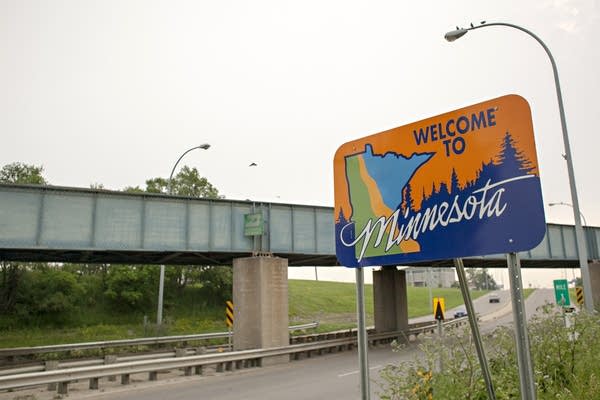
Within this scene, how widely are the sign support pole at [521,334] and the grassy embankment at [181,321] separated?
32508mm

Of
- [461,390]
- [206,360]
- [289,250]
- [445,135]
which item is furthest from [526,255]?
[445,135]

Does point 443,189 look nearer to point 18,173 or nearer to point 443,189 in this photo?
point 443,189

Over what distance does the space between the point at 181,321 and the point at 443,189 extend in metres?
41.8

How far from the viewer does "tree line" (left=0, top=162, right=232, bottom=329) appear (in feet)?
122

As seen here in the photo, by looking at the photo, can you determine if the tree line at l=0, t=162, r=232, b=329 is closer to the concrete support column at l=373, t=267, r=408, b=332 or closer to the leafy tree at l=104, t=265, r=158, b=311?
the leafy tree at l=104, t=265, r=158, b=311

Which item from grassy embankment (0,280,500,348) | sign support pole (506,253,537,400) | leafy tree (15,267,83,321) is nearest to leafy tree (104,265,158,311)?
grassy embankment (0,280,500,348)

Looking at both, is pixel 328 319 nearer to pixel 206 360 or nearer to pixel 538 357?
pixel 206 360

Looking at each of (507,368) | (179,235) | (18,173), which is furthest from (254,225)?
(18,173)

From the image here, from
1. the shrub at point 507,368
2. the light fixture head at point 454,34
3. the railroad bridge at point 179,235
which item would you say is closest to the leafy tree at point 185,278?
the railroad bridge at point 179,235

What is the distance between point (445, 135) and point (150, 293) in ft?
144

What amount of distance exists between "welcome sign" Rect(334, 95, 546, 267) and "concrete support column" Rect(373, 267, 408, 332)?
30723 millimetres

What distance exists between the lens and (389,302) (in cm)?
3375

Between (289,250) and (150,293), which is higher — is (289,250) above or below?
above

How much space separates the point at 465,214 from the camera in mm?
3262
